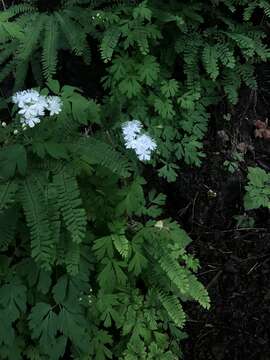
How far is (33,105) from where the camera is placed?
2.68 metres

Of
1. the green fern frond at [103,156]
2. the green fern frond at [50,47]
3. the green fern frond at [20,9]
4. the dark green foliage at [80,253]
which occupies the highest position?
the green fern frond at [20,9]

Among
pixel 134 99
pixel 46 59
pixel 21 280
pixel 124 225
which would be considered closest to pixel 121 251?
pixel 124 225

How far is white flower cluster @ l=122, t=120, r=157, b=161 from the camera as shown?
2.89 m

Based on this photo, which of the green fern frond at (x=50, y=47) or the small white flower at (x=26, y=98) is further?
the green fern frond at (x=50, y=47)

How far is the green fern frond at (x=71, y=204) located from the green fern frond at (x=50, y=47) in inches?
41.6

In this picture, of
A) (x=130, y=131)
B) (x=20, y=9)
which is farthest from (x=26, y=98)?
(x=20, y=9)

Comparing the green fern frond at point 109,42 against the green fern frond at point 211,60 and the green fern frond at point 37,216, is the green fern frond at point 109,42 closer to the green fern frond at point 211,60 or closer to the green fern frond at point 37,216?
the green fern frond at point 211,60

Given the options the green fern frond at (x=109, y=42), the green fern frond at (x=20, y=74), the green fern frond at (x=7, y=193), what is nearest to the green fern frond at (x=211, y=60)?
the green fern frond at (x=109, y=42)

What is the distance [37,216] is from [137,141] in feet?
2.43

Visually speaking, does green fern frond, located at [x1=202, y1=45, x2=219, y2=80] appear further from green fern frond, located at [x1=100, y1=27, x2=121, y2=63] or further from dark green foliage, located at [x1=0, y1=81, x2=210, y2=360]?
dark green foliage, located at [x1=0, y1=81, x2=210, y2=360]

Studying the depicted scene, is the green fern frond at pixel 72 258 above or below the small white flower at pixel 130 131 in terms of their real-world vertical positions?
below

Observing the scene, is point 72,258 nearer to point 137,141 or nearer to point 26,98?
point 137,141

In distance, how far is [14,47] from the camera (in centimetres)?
358

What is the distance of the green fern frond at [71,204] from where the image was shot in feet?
8.43
